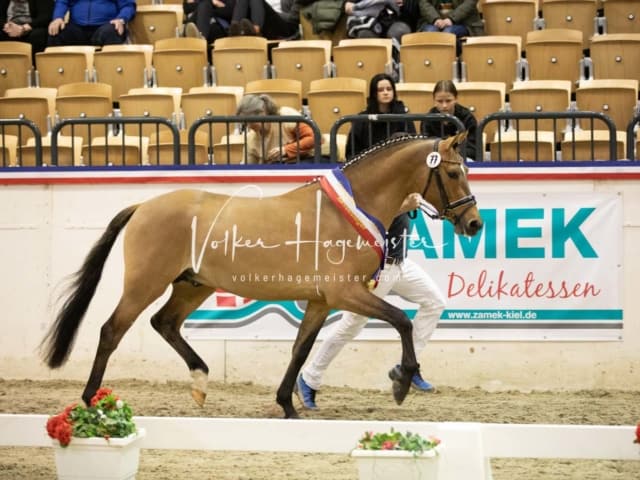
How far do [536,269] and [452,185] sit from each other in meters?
1.67

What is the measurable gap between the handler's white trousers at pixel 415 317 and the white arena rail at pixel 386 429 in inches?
88.7

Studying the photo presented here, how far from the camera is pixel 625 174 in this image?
925 cm

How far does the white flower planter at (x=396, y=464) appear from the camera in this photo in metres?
5.59

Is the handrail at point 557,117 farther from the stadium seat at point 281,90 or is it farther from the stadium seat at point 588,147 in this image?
the stadium seat at point 281,90

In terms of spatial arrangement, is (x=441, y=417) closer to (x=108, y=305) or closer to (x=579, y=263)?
→ (x=579, y=263)

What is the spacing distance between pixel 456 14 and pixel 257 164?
13.0 feet

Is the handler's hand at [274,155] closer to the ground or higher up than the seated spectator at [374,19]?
closer to the ground

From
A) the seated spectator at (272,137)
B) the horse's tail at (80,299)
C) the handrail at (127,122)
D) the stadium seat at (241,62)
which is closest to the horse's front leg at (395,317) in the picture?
the horse's tail at (80,299)

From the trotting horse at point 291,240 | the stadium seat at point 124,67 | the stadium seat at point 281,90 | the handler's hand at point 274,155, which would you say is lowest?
the trotting horse at point 291,240

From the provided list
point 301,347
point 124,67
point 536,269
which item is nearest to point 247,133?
point 536,269

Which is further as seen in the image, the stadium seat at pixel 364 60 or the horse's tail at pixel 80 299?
the stadium seat at pixel 364 60

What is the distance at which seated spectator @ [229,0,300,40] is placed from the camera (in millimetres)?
13344

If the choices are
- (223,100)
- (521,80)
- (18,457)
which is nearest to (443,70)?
(521,80)

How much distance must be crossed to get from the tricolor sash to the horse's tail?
1351 mm
